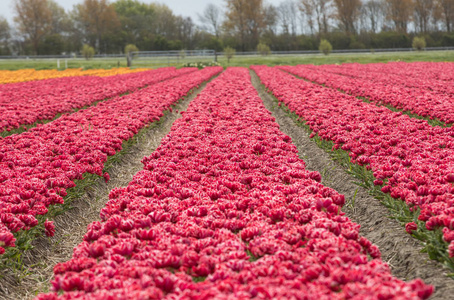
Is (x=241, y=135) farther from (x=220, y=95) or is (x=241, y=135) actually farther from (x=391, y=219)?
(x=220, y=95)

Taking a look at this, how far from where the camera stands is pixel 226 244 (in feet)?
10.1

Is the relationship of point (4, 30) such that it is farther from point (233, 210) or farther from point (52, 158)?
point (233, 210)

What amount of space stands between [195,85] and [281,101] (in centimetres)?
714

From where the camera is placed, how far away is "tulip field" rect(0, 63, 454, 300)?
2.59 meters

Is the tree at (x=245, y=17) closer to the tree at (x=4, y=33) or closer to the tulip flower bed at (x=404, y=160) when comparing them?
the tree at (x=4, y=33)

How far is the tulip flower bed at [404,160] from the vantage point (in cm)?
353

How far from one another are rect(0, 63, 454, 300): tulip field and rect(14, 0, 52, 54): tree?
7031cm

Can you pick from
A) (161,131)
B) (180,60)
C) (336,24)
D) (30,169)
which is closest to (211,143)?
(30,169)

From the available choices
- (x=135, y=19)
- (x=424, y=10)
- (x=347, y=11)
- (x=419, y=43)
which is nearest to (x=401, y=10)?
(x=424, y=10)

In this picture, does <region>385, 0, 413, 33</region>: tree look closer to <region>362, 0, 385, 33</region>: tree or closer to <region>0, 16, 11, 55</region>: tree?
<region>362, 0, 385, 33</region>: tree

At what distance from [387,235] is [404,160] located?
1.50m

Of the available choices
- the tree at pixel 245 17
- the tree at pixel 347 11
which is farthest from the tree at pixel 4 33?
the tree at pixel 347 11

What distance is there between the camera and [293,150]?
20.4 feet

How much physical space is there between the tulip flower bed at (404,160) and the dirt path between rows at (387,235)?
0.47 ft
